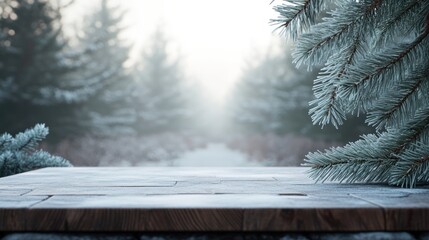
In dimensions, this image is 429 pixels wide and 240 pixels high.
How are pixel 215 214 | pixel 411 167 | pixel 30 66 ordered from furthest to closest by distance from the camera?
pixel 30 66, pixel 411 167, pixel 215 214

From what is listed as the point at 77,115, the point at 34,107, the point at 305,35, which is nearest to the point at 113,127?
the point at 77,115

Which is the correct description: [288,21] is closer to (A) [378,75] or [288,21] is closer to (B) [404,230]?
(A) [378,75]

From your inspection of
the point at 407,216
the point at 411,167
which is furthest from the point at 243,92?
the point at 407,216

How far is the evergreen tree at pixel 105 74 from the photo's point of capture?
1748 cm

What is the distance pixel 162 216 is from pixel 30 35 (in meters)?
14.8

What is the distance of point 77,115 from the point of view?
16.3 m

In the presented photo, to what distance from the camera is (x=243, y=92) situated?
3553 centimetres

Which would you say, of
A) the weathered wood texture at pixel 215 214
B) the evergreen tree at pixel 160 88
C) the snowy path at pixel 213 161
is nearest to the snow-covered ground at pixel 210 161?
the snowy path at pixel 213 161

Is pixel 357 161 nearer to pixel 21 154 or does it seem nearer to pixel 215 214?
pixel 215 214

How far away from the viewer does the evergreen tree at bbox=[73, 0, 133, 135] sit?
1748cm

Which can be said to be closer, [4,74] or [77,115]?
[4,74]

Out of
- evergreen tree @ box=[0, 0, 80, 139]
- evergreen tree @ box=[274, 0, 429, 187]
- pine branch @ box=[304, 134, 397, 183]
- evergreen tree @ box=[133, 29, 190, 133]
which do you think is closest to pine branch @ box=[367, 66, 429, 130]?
evergreen tree @ box=[274, 0, 429, 187]

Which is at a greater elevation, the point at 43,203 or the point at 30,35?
the point at 30,35

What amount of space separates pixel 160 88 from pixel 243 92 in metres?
7.59
